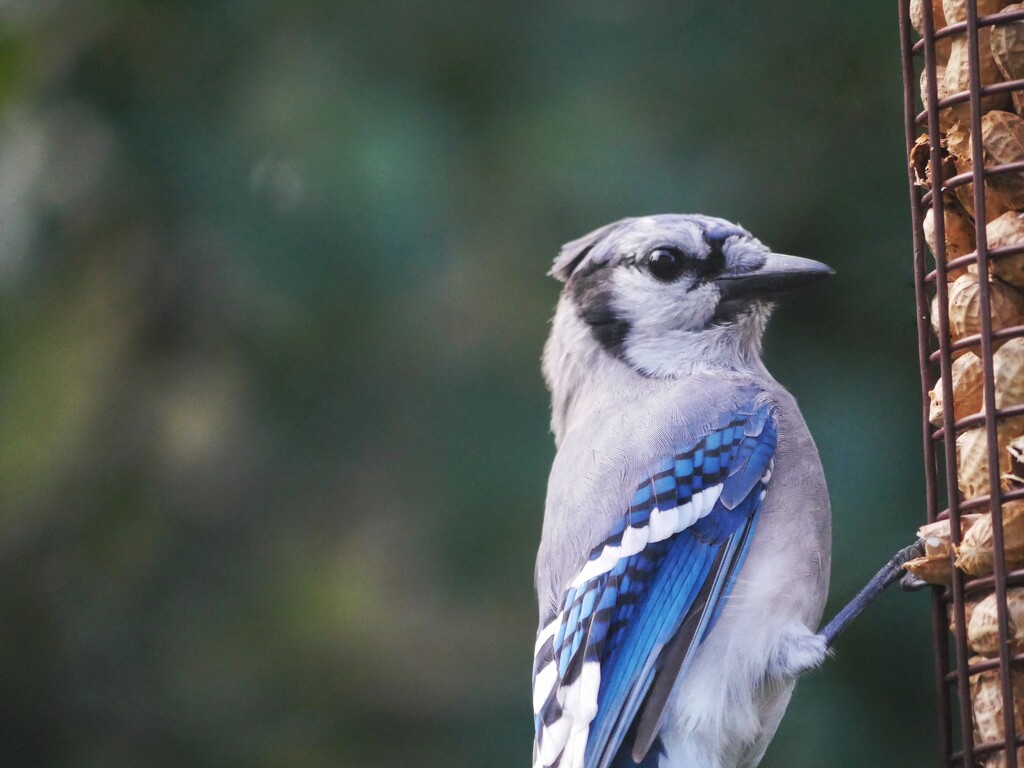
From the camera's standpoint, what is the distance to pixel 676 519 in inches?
112

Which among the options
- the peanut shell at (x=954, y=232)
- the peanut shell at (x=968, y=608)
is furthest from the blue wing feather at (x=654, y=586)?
the peanut shell at (x=954, y=232)

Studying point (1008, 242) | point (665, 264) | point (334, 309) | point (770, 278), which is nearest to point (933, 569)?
point (1008, 242)

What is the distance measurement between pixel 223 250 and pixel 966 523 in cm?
214

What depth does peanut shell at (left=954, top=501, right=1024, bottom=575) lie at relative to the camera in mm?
2287

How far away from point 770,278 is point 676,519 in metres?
0.53

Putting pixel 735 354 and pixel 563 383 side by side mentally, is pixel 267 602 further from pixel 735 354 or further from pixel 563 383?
pixel 735 354

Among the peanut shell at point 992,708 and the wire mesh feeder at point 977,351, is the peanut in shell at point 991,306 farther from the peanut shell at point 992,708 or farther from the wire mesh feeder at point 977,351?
the peanut shell at point 992,708

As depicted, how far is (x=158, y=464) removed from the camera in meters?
4.09

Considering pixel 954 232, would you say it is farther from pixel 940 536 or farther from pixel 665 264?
pixel 665 264

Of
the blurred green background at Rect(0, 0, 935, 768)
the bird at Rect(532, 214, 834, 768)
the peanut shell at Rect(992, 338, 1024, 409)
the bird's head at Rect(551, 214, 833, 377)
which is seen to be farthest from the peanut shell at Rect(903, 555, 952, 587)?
the blurred green background at Rect(0, 0, 935, 768)

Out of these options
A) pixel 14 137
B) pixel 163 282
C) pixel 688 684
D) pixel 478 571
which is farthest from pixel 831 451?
pixel 14 137

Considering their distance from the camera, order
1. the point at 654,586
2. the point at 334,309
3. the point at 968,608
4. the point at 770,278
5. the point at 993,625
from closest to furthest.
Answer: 1. the point at 993,625
2. the point at 968,608
3. the point at 654,586
4. the point at 770,278
5. the point at 334,309

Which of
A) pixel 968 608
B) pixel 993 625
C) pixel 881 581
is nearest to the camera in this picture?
pixel 993 625

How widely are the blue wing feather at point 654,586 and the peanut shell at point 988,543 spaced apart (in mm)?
544
